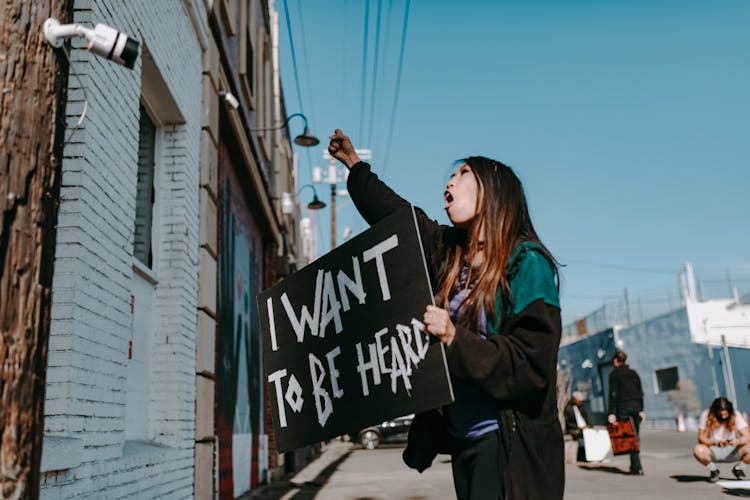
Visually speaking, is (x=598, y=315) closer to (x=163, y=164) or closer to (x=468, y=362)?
(x=163, y=164)

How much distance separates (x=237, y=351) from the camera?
972 cm

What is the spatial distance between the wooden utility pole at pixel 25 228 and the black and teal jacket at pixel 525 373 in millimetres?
1150

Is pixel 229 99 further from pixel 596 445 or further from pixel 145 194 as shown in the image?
pixel 596 445

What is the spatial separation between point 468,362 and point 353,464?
1510cm

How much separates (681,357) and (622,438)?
25.7 meters

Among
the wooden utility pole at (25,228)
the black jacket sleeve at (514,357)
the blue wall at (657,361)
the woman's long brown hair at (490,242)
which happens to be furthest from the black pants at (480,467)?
the blue wall at (657,361)

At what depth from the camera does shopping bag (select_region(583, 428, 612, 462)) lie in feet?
43.5

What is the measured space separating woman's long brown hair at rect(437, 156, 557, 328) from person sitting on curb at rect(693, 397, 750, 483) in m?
8.45

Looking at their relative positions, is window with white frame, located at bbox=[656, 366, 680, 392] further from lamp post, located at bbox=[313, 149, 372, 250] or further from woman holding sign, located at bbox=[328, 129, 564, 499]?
woman holding sign, located at bbox=[328, 129, 564, 499]

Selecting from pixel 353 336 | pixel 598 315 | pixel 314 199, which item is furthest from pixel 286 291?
pixel 598 315

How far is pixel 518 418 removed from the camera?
2.25 metres

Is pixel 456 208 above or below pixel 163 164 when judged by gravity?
A: below

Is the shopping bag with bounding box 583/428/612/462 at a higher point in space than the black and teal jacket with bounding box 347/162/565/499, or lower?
lower

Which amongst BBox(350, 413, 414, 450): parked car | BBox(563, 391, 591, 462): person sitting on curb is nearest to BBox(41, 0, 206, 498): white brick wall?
BBox(563, 391, 591, 462): person sitting on curb
